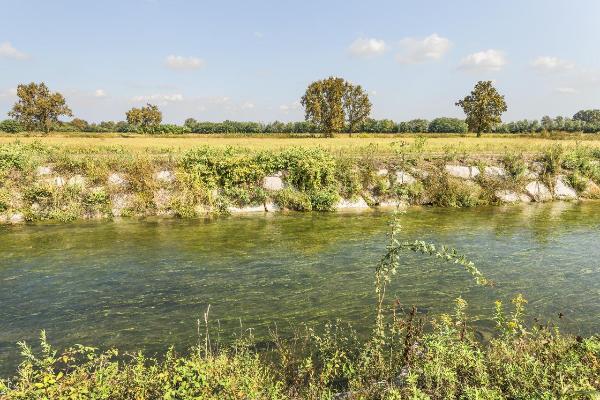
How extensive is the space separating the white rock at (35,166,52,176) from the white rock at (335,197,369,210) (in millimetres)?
16470

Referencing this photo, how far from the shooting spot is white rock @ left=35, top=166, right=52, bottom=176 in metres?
22.4

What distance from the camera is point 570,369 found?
213 inches

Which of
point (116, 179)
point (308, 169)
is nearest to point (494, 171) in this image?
point (308, 169)

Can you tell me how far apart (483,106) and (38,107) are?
83655 mm

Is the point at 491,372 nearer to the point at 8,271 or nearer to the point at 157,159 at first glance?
the point at 8,271

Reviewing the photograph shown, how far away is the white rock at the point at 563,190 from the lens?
90.6 ft

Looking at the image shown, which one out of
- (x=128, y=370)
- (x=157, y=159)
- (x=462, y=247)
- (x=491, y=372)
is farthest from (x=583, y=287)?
(x=157, y=159)

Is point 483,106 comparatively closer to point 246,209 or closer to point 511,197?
point 511,197

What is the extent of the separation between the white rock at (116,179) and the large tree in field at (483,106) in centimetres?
7115

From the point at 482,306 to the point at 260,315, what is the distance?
5.72 metres

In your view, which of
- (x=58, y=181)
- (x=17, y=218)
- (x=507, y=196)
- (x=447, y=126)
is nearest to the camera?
(x=17, y=218)

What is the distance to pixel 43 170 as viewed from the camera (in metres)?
22.7

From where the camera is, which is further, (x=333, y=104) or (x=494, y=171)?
(x=333, y=104)

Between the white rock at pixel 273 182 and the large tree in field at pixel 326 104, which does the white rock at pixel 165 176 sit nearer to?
the white rock at pixel 273 182
